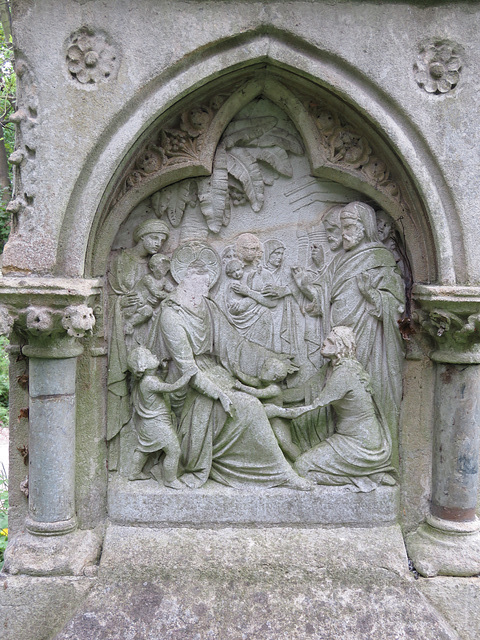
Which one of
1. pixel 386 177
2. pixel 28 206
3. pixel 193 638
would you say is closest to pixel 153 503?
pixel 193 638

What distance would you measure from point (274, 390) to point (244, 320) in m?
0.54

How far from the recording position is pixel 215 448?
389cm

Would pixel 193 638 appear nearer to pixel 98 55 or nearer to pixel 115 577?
pixel 115 577

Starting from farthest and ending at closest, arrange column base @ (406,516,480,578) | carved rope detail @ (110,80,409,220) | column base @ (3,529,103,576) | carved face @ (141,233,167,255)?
1. carved face @ (141,233,167,255)
2. carved rope detail @ (110,80,409,220)
3. column base @ (406,516,480,578)
4. column base @ (3,529,103,576)

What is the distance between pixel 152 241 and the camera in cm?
382

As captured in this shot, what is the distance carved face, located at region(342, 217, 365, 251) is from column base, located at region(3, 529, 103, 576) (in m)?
2.72

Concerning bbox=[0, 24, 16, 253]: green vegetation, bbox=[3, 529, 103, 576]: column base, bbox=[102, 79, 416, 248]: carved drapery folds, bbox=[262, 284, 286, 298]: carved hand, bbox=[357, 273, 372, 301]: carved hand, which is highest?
bbox=[0, 24, 16, 253]: green vegetation

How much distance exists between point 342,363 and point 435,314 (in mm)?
702

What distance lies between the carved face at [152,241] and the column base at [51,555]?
200cm

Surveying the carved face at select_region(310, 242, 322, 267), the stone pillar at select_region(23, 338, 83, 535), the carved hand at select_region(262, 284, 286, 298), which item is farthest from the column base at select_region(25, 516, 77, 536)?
the carved face at select_region(310, 242, 322, 267)

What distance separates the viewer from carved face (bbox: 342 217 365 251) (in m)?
3.86

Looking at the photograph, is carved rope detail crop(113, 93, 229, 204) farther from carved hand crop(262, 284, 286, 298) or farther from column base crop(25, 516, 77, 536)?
column base crop(25, 516, 77, 536)

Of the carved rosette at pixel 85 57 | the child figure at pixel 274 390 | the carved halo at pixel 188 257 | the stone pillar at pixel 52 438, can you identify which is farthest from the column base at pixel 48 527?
the carved rosette at pixel 85 57

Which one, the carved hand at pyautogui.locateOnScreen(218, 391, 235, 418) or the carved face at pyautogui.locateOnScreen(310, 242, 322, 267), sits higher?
the carved face at pyautogui.locateOnScreen(310, 242, 322, 267)
